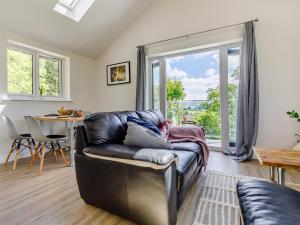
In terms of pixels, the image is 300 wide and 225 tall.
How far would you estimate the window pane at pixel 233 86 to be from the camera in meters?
3.15

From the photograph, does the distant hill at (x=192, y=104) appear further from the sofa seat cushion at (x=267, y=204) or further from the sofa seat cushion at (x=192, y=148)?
the sofa seat cushion at (x=267, y=204)

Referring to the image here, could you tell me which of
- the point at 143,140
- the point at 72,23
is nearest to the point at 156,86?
the point at 72,23

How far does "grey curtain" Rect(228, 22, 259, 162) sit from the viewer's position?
275 centimetres

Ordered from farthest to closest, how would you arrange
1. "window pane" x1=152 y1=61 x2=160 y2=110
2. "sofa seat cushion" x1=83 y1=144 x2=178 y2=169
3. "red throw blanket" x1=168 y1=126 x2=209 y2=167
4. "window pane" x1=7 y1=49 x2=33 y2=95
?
"window pane" x1=152 y1=61 x2=160 y2=110 → "window pane" x1=7 y1=49 x2=33 y2=95 → "red throw blanket" x1=168 y1=126 x2=209 y2=167 → "sofa seat cushion" x1=83 y1=144 x2=178 y2=169

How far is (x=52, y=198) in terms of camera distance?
1.71m

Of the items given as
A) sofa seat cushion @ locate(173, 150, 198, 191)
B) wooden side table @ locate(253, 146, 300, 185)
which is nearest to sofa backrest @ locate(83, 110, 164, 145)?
sofa seat cushion @ locate(173, 150, 198, 191)

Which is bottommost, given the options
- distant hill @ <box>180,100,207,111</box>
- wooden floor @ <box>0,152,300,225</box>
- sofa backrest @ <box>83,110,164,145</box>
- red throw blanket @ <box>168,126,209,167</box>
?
wooden floor @ <box>0,152,300,225</box>

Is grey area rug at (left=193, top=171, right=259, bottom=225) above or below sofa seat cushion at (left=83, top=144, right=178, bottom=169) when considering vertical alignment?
below

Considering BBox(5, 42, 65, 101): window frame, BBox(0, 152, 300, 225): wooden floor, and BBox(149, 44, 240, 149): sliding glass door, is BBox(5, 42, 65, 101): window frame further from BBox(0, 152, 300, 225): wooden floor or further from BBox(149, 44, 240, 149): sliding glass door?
BBox(149, 44, 240, 149): sliding glass door

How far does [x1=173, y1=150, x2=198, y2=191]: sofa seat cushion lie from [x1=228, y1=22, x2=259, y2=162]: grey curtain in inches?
63.6

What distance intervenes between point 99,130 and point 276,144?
2777 millimetres

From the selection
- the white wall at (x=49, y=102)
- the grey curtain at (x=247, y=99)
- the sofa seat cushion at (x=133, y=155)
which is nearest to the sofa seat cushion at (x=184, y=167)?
the sofa seat cushion at (x=133, y=155)

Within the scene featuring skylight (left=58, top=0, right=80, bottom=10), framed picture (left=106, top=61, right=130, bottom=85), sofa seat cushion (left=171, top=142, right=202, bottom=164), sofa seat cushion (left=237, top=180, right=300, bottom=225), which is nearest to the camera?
sofa seat cushion (left=237, top=180, right=300, bottom=225)

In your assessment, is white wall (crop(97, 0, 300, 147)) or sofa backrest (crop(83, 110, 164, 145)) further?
white wall (crop(97, 0, 300, 147))
